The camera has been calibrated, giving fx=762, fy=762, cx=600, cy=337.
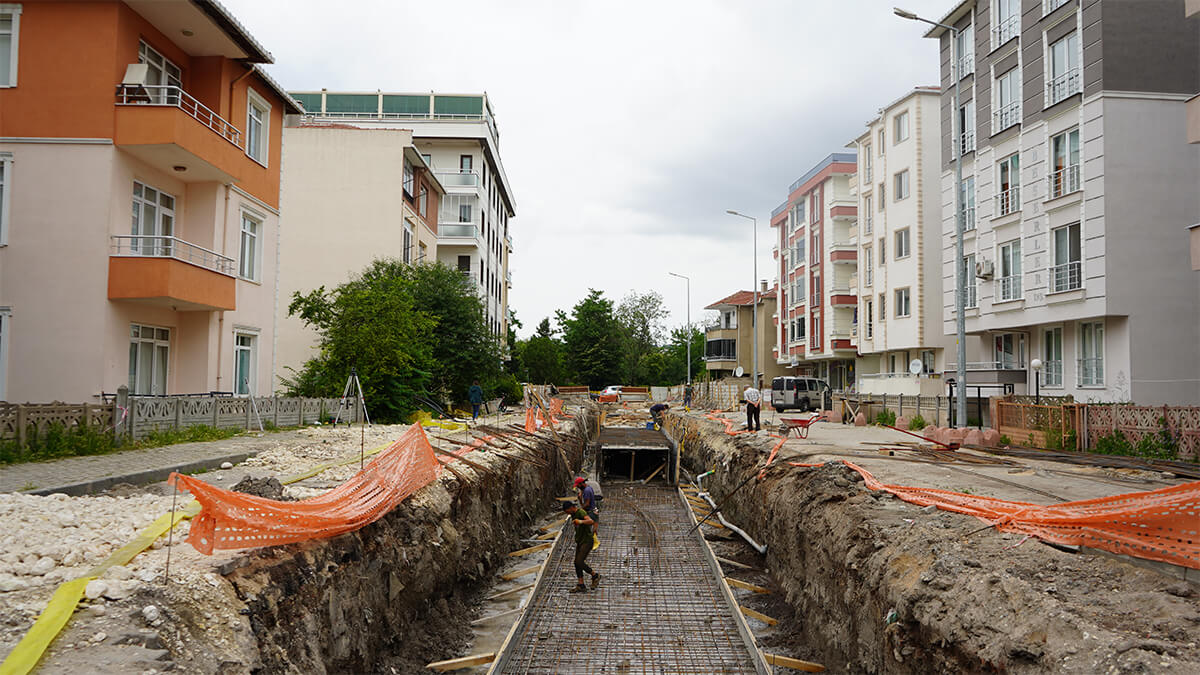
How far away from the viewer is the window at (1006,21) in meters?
25.2

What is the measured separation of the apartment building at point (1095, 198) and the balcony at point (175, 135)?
19.7 metres

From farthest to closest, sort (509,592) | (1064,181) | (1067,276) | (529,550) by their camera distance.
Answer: (1064,181) < (1067,276) < (529,550) < (509,592)

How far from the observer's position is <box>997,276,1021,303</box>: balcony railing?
25.1 metres

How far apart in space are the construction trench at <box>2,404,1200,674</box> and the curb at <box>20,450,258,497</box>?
11.8 feet

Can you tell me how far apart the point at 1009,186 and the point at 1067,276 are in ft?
14.8

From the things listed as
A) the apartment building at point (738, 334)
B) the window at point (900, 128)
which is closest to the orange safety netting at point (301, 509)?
the window at point (900, 128)

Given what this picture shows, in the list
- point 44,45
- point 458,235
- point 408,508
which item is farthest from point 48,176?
point 458,235

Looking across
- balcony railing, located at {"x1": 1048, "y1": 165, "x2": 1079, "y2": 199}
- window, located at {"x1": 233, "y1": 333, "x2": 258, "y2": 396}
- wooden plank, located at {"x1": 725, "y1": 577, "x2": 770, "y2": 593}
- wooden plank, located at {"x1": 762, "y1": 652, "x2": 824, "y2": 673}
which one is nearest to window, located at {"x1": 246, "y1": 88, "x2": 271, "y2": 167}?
window, located at {"x1": 233, "y1": 333, "x2": 258, "y2": 396}

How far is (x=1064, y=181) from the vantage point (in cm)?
2300

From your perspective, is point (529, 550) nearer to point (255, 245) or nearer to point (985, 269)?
point (255, 245)

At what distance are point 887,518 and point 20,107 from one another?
61.7 feet

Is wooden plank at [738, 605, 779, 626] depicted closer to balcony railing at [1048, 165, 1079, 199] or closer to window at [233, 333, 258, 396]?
window at [233, 333, 258, 396]

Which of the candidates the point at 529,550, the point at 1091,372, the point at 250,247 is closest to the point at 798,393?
the point at 1091,372

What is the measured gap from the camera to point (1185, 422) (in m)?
15.1
